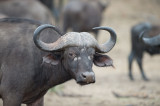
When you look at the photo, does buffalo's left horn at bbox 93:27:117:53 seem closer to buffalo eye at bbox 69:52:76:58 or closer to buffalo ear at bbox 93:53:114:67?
buffalo ear at bbox 93:53:114:67

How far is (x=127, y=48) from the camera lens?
59.2 feet

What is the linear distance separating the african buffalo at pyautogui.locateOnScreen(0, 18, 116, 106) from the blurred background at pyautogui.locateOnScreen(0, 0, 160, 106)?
2.70 meters

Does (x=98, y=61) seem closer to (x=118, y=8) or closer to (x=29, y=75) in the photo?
(x=29, y=75)

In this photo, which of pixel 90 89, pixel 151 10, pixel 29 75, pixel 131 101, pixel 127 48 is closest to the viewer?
pixel 29 75

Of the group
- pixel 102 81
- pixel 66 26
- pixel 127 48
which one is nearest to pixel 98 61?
pixel 102 81

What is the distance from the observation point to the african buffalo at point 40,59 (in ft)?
22.6

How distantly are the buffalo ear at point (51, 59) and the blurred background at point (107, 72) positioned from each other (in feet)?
9.65

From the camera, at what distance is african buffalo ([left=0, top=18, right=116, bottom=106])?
6.88m

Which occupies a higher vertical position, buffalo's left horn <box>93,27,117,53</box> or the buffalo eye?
buffalo's left horn <box>93,27,117,53</box>

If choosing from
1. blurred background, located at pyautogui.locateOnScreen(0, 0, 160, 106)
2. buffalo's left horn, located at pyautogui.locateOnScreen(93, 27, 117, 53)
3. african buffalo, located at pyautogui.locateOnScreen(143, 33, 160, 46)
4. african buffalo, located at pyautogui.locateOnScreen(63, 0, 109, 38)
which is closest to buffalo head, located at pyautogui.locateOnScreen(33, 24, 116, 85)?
buffalo's left horn, located at pyautogui.locateOnScreen(93, 27, 117, 53)

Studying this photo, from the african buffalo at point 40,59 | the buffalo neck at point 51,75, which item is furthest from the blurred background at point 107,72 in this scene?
the african buffalo at point 40,59

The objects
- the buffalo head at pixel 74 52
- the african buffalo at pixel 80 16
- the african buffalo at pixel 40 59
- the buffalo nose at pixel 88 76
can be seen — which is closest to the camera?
the buffalo nose at pixel 88 76

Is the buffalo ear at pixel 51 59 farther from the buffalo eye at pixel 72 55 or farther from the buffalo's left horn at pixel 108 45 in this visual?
the buffalo's left horn at pixel 108 45

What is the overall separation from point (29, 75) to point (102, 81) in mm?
5945
